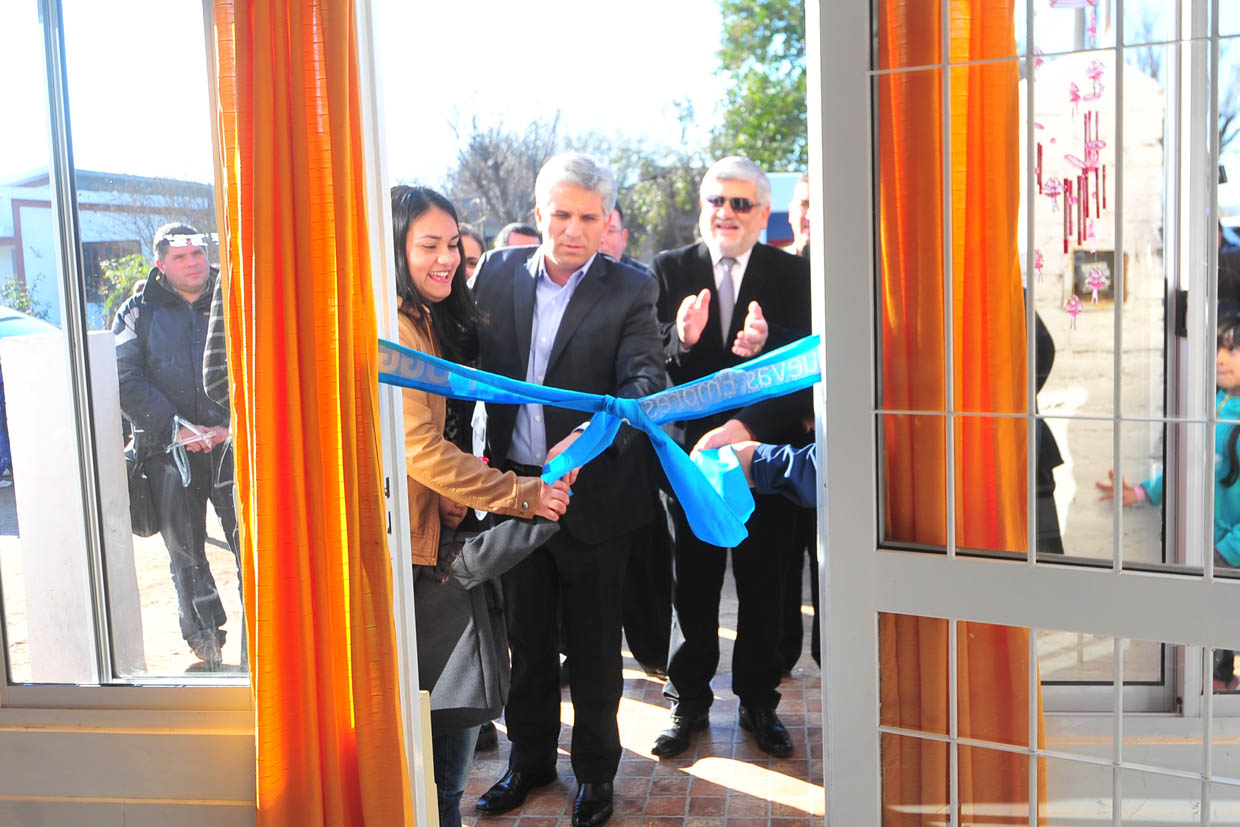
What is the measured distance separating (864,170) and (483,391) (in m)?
1.01

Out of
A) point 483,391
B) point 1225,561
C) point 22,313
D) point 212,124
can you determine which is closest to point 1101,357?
point 1225,561

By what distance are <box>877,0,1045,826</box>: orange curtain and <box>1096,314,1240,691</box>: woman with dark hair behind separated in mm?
202

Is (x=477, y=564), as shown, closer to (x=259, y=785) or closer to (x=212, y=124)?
(x=259, y=785)

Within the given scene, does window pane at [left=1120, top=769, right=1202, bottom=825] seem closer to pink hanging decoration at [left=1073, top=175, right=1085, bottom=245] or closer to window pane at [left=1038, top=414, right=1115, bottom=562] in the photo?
window pane at [left=1038, top=414, right=1115, bottom=562]

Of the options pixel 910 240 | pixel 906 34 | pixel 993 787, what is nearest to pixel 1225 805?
pixel 993 787

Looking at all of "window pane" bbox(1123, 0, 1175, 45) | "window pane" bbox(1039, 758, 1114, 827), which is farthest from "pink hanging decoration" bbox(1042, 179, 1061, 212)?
"window pane" bbox(1039, 758, 1114, 827)

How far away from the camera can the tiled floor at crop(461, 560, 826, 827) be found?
2.86 m

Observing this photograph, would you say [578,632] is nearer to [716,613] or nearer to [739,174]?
[716,613]

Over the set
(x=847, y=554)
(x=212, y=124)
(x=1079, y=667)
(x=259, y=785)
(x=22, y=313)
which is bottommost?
(x=259, y=785)

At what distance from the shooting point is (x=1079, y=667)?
6.36 feet

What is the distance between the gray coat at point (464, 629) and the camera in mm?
2537

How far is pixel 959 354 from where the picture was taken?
197 cm

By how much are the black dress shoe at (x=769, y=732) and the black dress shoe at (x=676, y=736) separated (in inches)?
6.2

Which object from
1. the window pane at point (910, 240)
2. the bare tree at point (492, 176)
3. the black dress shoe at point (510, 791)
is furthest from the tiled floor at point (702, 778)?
the bare tree at point (492, 176)
